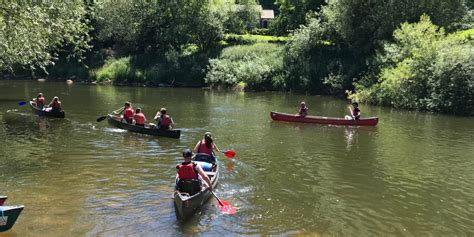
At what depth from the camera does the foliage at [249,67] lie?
5059 cm

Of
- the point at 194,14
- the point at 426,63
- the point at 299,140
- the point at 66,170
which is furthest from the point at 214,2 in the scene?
the point at 66,170

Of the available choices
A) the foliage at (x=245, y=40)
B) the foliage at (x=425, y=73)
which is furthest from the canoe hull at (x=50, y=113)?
the foliage at (x=245, y=40)

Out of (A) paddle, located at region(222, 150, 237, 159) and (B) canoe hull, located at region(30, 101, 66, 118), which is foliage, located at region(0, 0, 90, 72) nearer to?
(B) canoe hull, located at region(30, 101, 66, 118)

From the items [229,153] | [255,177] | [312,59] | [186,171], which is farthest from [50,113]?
[312,59]

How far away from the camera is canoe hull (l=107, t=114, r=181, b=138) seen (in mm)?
22828

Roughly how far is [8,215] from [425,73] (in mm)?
32298

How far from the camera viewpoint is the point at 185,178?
12727mm

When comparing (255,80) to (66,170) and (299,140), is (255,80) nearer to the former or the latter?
(299,140)

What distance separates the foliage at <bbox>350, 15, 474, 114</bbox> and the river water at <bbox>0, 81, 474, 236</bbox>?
3.53 m

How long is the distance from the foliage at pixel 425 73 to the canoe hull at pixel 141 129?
20.9 m

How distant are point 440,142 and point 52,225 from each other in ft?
62.2

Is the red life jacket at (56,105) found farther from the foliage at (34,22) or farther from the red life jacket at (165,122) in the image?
the red life jacket at (165,122)

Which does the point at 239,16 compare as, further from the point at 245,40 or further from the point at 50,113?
the point at 50,113

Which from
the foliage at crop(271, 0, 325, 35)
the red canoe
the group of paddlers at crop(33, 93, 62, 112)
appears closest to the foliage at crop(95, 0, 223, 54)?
the foliage at crop(271, 0, 325, 35)
